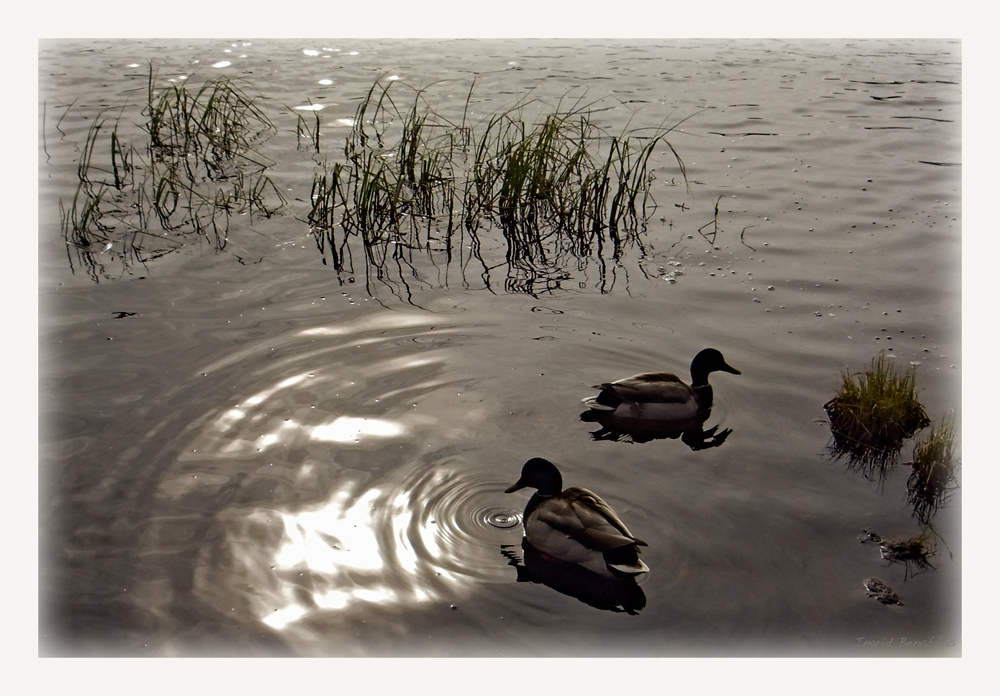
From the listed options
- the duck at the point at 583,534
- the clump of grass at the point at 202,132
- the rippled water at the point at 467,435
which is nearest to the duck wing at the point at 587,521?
the duck at the point at 583,534

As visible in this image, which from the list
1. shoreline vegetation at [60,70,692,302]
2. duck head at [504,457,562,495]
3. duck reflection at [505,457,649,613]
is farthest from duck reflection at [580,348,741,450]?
shoreline vegetation at [60,70,692,302]

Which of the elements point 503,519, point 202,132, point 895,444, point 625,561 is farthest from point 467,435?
point 202,132

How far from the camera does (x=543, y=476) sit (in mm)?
5699

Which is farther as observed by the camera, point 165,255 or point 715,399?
point 165,255

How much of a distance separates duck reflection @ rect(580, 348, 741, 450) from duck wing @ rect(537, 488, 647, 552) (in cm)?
124

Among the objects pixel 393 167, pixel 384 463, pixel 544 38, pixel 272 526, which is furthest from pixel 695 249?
pixel 544 38

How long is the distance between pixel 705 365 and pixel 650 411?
2.28ft

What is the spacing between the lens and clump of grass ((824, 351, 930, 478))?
253 inches

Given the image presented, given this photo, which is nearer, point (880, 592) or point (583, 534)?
point (880, 592)

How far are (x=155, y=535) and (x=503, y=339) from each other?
344 centimetres

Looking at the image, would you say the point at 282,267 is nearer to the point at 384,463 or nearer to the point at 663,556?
the point at 384,463

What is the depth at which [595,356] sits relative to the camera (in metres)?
7.74

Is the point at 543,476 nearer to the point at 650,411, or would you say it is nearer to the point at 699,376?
the point at 650,411

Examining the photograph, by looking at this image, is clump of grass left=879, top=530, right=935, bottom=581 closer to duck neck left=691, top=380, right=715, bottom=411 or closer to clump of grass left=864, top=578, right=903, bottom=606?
clump of grass left=864, top=578, right=903, bottom=606
